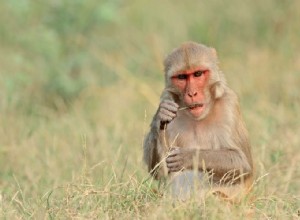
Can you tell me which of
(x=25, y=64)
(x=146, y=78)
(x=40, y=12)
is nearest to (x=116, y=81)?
(x=146, y=78)

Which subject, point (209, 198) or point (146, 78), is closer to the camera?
point (209, 198)

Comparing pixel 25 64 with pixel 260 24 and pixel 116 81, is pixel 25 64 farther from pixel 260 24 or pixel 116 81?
pixel 260 24

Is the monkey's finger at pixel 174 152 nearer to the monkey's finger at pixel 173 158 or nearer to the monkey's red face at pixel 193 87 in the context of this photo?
the monkey's finger at pixel 173 158

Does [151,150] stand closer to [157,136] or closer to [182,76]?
[157,136]

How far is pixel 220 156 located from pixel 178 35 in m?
6.37

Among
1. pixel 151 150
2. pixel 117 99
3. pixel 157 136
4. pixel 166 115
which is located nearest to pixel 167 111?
pixel 166 115

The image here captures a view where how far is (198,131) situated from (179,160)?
1.04ft

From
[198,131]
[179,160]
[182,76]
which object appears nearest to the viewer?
[179,160]

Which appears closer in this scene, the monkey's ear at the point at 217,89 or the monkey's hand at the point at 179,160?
the monkey's hand at the point at 179,160

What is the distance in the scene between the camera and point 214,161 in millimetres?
5930

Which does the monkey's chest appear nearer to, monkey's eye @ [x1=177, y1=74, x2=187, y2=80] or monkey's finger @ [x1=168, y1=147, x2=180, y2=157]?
monkey's finger @ [x1=168, y1=147, x2=180, y2=157]

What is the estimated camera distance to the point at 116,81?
10781 mm

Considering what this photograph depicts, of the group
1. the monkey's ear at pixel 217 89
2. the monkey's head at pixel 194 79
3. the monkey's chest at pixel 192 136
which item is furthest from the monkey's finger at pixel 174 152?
the monkey's ear at pixel 217 89

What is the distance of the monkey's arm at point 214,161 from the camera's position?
588 cm
